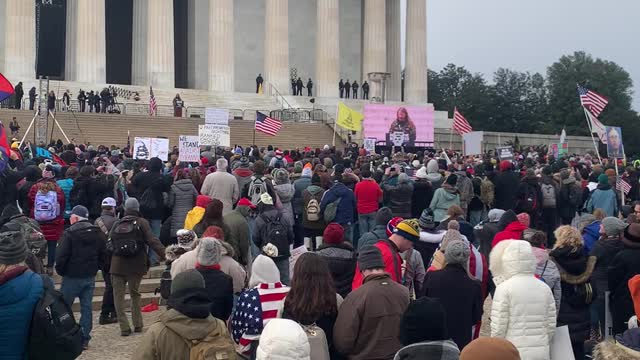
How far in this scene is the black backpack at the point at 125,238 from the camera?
1273 centimetres

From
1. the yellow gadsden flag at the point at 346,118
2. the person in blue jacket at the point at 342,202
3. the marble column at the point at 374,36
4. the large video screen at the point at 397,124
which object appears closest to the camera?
the person in blue jacket at the point at 342,202

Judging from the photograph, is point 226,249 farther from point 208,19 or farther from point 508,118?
point 508,118

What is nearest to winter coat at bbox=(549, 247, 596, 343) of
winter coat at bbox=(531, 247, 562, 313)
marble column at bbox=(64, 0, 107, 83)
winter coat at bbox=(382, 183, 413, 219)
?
winter coat at bbox=(531, 247, 562, 313)

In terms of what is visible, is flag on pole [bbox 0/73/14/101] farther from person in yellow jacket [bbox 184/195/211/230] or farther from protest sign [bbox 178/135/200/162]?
person in yellow jacket [bbox 184/195/211/230]

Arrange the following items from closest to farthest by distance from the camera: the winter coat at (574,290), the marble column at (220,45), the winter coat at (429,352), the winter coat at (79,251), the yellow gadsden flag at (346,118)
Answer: the winter coat at (429,352) < the winter coat at (574,290) < the winter coat at (79,251) < the yellow gadsden flag at (346,118) < the marble column at (220,45)

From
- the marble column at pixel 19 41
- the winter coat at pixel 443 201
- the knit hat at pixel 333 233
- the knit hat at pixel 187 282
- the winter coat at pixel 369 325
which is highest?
the marble column at pixel 19 41

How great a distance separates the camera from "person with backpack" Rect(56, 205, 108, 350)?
12.1 metres

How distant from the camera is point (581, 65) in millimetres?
100000

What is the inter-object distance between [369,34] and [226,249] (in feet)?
192

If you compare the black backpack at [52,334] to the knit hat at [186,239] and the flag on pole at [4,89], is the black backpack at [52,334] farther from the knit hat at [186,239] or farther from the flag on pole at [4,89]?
the flag on pole at [4,89]

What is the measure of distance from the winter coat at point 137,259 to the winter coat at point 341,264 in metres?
3.47

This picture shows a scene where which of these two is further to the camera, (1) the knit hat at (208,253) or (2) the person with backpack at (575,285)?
(2) the person with backpack at (575,285)

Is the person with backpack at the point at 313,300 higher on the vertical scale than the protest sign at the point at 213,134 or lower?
lower

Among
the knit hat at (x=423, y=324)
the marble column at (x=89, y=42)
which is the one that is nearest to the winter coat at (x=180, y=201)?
the knit hat at (x=423, y=324)
